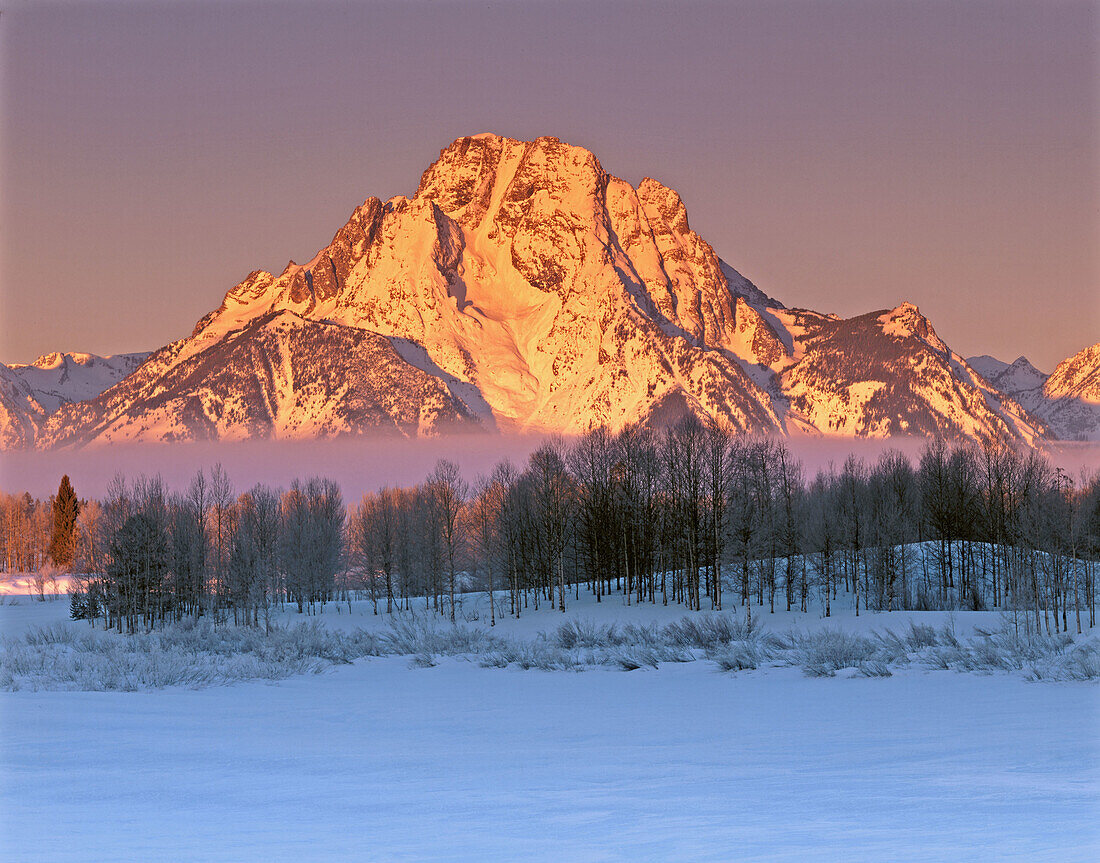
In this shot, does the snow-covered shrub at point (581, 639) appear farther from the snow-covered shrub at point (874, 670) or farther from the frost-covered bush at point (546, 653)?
the snow-covered shrub at point (874, 670)

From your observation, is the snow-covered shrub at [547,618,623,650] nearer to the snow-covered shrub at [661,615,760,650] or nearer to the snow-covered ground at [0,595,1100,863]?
the snow-covered shrub at [661,615,760,650]

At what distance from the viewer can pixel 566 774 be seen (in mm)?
12484

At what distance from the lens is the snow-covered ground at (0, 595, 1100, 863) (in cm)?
825

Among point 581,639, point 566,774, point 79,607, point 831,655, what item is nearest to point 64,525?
point 79,607

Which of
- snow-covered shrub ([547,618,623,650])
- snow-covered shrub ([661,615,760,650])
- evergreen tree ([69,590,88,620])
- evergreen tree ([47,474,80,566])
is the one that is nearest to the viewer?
snow-covered shrub ([661,615,760,650])

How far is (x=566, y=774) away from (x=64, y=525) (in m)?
116

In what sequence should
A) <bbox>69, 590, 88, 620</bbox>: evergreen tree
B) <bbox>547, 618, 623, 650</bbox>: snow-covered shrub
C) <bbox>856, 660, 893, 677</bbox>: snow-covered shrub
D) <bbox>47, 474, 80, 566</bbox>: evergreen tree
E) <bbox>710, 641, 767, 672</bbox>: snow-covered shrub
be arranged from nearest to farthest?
1. <bbox>856, 660, 893, 677</bbox>: snow-covered shrub
2. <bbox>710, 641, 767, 672</bbox>: snow-covered shrub
3. <bbox>547, 618, 623, 650</bbox>: snow-covered shrub
4. <bbox>69, 590, 88, 620</bbox>: evergreen tree
5. <bbox>47, 474, 80, 566</bbox>: evergreen tree

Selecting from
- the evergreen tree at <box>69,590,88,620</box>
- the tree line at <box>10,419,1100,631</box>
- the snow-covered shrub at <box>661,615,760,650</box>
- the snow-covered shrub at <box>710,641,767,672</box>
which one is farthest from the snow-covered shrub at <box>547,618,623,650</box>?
the evergreen tree at <box>69,590,88,620</box>

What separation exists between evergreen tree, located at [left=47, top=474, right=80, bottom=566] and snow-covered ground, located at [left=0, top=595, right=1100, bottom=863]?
102m

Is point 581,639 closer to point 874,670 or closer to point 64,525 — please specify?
point 874,670

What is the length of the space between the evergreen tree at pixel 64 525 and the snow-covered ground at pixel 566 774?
102339 millimetres

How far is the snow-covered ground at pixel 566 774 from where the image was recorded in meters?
8.25

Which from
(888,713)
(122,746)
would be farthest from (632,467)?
(122,746)

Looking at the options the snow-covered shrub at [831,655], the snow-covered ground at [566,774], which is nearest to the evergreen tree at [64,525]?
the snow-covered ground at [566,774]
